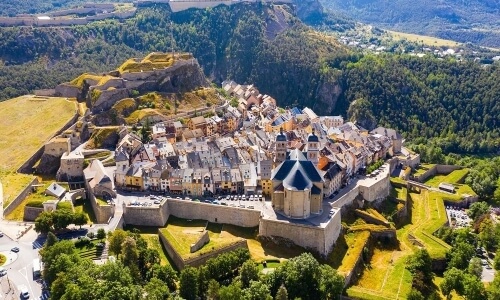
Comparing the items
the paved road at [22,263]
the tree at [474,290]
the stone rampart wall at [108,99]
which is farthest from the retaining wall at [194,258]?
the stone rampart wall at [108,99]

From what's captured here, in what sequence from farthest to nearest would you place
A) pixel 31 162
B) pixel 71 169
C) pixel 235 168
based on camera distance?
pixel 31 162, pixel 71 169, pixel 235 168

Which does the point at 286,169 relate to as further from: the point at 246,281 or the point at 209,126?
the point at 209,126

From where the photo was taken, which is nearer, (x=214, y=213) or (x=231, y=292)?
(x=231, y=292)

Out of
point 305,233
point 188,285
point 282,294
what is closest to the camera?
point 282,294

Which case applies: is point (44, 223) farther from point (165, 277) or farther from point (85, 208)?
point (165, 277)

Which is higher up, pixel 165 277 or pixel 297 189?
pixel 297 189

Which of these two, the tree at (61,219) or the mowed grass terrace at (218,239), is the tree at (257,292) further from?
the tree at (61,219)

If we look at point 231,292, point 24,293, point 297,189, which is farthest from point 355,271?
point 24,293
